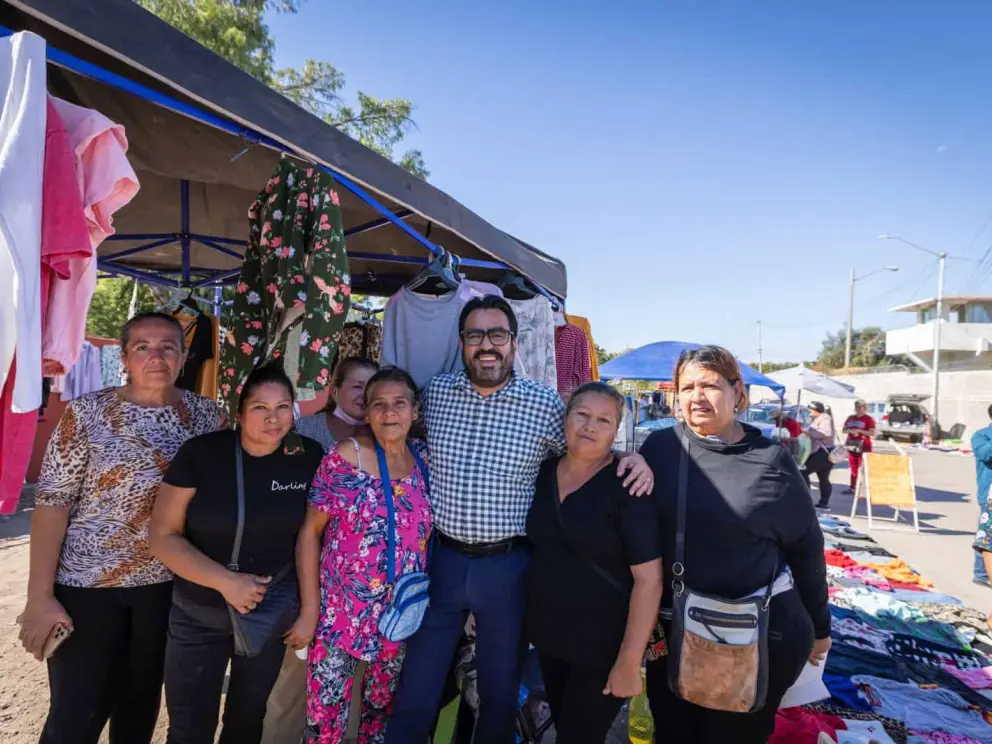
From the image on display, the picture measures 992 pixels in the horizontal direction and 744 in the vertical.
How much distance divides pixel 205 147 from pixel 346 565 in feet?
7.15

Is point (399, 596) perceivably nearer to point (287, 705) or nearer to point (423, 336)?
point (287, 705)

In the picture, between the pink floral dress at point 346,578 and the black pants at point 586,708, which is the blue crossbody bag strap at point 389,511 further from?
the black pants at point 586,708

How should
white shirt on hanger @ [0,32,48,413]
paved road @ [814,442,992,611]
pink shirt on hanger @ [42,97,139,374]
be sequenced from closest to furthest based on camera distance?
white shirt on hanger @ [0,32,48,413], pink shirt on hanger @ [42,97,139,374], paved road @ [814,442,992,611]

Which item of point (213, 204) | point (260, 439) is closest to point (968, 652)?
point (260, 439)

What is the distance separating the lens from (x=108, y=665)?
2.12m

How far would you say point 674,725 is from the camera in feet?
7.43

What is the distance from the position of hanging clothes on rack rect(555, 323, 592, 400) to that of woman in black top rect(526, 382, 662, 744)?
106 inches

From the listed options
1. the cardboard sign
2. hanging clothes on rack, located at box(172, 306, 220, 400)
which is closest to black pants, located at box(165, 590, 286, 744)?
hanging clothes on rack, located at box(172, 306, 220, 400)

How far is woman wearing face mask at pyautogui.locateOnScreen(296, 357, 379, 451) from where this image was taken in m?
2.93

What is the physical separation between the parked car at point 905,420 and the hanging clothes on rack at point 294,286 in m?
27.1

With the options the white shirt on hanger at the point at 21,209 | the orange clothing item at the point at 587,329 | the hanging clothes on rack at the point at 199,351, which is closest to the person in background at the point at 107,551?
the white shirt on hanger at the point at 21,209

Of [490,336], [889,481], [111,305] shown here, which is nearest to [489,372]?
[490,336]

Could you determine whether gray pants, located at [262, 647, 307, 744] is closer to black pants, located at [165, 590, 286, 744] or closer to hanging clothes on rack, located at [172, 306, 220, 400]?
black pants, located at [165, 590, 286, 744]

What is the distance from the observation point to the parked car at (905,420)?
24.3 m
